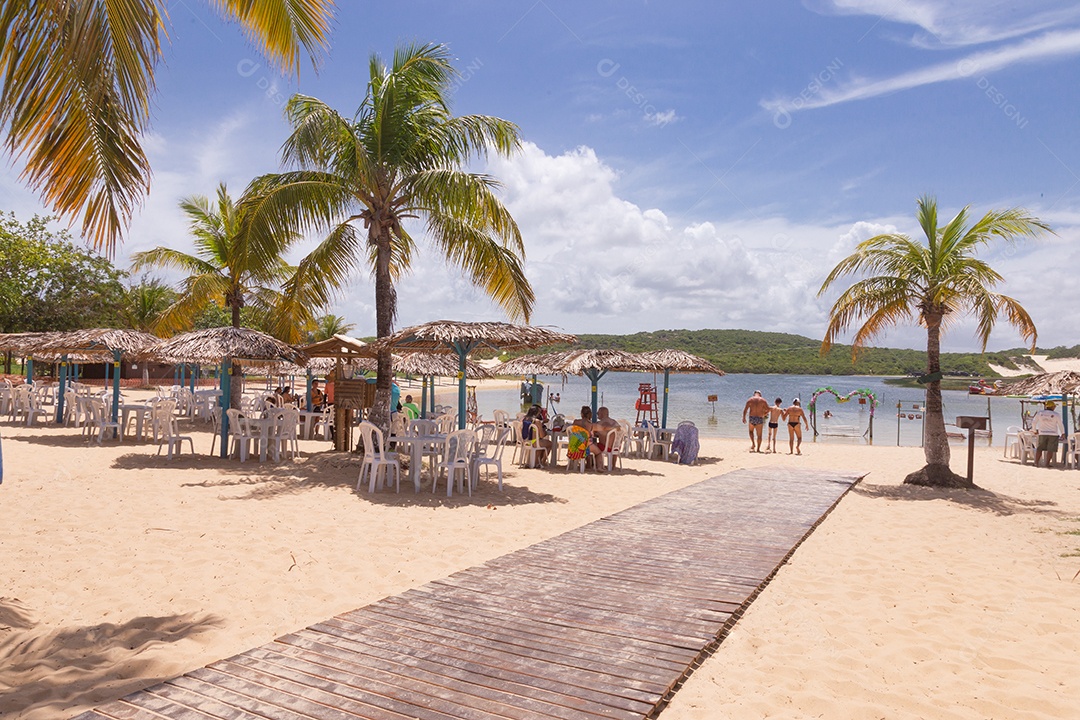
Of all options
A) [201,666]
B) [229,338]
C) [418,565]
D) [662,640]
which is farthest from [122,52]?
[229,338]

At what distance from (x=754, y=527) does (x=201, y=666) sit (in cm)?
534

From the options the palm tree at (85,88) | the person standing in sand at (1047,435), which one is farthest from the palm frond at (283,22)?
the person standing in sand at (1047,435)

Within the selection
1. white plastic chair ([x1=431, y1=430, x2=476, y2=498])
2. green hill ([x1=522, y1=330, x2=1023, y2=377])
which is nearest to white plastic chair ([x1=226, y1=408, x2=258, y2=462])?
white plastic chair ([x1=431, y1=430, x2=476, y2=498])

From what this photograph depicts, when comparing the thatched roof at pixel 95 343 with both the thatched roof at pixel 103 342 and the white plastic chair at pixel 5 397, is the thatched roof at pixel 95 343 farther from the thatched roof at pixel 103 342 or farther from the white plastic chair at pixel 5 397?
the white plastic chair at pixel 5 397

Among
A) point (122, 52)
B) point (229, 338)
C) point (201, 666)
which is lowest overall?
point (201, 666)

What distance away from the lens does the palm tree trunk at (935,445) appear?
10734 mm

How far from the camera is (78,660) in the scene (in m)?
3.50

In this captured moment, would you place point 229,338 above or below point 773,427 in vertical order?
above

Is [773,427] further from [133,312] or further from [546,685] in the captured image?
[133,312]

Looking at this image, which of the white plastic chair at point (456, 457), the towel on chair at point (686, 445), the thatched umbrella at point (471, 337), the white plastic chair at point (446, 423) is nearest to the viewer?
the white plastic chair at point (456, 457)

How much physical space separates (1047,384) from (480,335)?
462 inches

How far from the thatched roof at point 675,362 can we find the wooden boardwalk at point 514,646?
807 cm

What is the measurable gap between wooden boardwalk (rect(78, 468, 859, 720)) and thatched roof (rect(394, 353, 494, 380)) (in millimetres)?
10658

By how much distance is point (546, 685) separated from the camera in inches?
128
